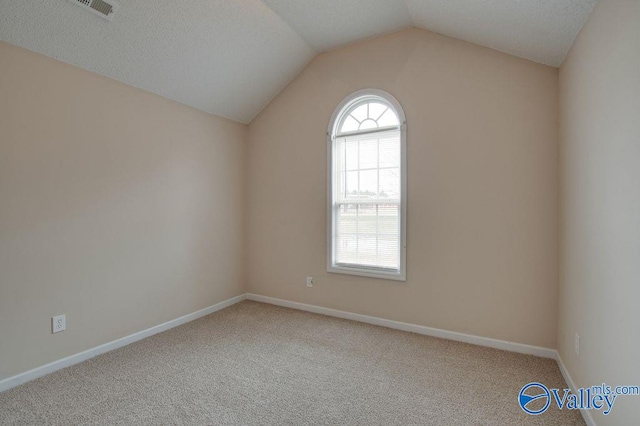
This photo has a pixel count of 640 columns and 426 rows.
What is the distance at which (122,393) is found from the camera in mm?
2100

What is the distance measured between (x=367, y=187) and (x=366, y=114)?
0.80m

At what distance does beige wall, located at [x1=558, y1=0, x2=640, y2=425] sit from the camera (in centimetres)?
134

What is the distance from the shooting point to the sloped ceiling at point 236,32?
2123mm

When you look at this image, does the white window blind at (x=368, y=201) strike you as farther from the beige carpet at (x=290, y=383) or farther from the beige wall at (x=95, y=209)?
the beige wall at (x=95, y=209)

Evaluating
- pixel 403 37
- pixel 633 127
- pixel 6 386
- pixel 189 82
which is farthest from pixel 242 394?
pixel 403 37

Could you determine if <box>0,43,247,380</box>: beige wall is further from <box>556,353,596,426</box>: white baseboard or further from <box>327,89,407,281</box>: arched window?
<box>556,353,596,426</box>: white baseboard

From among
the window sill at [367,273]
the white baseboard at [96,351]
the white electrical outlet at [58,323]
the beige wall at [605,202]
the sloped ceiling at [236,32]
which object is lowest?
the white baseboard at [96,351]

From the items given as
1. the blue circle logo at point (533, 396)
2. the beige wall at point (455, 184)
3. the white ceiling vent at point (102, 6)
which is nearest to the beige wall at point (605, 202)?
the blue circle logo at point (533, 396)

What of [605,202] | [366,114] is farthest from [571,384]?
[366,114]

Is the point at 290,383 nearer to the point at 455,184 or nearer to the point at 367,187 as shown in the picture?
the point at 367,187

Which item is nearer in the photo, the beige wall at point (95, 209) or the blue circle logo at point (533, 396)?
the blue circle logo at point (533, 396)

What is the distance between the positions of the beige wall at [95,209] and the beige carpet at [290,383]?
0.36 m

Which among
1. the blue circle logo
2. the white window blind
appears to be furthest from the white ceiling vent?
the blue circle logo

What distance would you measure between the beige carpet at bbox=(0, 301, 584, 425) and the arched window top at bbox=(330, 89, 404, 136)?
2.13m
